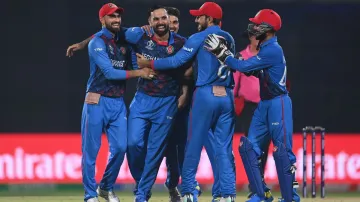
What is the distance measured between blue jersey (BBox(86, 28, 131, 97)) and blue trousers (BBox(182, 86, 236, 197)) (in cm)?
70

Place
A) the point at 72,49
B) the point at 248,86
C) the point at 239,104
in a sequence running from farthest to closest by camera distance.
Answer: the point at 239,104, the point at 248,86, the point at 72,49

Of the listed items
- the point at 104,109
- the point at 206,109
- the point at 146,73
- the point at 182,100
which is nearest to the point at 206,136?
the point at 206,109

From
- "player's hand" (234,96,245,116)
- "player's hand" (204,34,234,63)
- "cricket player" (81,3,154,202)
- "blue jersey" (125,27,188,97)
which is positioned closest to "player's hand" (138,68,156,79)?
"cricket player" (81,3,154,202)

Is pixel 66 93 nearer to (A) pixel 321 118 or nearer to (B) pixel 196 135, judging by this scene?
(A) pixel 321 118

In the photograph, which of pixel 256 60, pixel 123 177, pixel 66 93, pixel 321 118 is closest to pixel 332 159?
pixel 321 118

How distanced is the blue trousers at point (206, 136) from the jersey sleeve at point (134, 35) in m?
0.69

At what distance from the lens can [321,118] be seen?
13.8m

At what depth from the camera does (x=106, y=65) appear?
30.8 feet

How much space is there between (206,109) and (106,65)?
3.11 ft

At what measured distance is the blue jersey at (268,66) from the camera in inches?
372

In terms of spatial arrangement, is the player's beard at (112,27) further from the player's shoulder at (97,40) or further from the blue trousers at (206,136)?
the blue trousers at (206,136)

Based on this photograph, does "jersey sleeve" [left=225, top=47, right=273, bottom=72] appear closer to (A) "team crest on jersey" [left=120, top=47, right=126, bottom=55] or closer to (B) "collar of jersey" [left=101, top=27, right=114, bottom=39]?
(A) "team crest on jersey" [left=120, top=47, right=126, bottom=55]

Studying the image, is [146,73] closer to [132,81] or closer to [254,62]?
[254,62]

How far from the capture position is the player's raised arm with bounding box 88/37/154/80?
9375 millimetres
